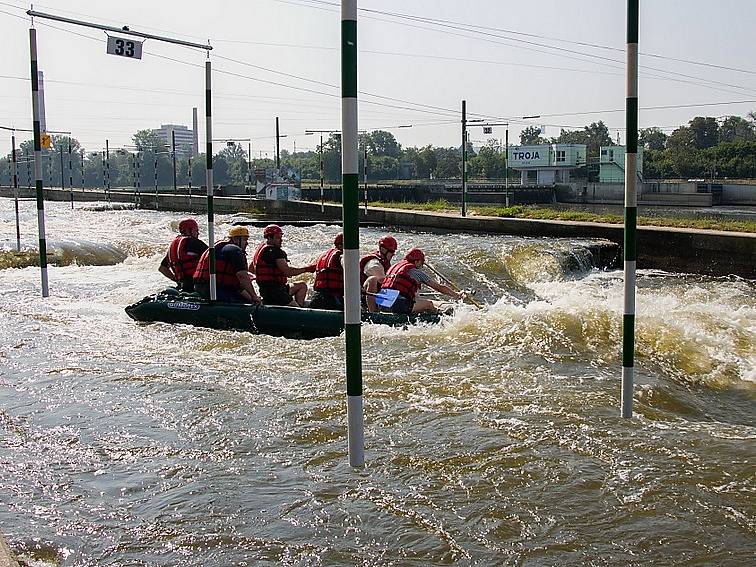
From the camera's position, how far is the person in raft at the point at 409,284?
10.5 metres

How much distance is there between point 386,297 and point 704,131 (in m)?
114

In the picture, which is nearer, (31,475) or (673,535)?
(673,535)

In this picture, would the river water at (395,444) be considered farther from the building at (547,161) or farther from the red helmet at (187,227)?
the building at (547,161)

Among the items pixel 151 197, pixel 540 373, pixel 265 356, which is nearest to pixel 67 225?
pixel 151 197

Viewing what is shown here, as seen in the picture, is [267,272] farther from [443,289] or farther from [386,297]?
[443,289]

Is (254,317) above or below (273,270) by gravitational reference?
below

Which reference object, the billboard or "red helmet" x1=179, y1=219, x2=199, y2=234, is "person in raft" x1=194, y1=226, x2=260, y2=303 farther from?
the billboard

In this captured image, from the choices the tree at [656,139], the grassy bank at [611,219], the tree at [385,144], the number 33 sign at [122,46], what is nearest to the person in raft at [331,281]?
the number 33 sign at [122,46]

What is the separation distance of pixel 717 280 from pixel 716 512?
13759mm

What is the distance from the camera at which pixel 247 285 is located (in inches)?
440

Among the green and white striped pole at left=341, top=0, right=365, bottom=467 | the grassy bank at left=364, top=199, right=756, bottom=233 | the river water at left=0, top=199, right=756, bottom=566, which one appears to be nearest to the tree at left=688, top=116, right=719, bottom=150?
the grassy bank at left=364, top=199, right=756, bottom=233

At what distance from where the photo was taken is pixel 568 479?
210 inches

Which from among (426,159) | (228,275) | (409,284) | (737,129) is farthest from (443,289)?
(737,129)

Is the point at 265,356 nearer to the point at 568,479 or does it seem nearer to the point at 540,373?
the point at 540,373
